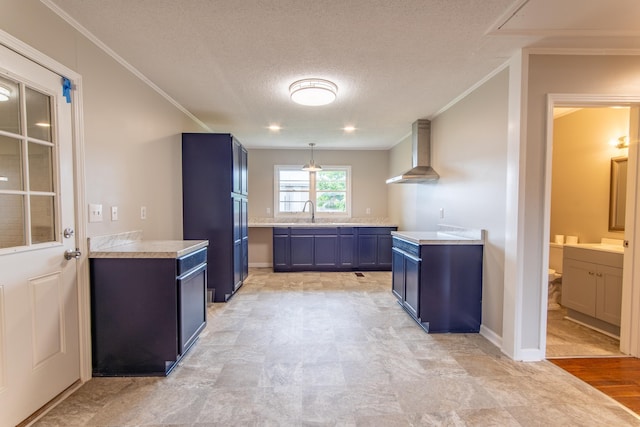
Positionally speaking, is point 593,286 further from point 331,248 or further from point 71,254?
point 71,254

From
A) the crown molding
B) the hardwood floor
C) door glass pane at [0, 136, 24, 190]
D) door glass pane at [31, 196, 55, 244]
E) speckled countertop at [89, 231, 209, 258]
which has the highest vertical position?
the crown molding

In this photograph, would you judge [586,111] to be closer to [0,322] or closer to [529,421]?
[529,421]

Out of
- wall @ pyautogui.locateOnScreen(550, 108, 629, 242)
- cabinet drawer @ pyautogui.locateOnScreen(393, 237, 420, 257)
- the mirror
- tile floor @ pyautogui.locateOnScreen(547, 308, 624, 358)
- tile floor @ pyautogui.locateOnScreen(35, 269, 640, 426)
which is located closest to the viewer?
tile floor @ pyautogui.locateOnScreen(35, 269, 640, 426)

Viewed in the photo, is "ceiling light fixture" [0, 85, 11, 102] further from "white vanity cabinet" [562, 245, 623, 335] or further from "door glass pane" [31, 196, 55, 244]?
"white vanity cabinet" [562, 245, 623, 335]

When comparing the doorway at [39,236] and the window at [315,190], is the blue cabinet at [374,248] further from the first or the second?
the doorway at [39,236]

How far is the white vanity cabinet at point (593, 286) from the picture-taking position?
2675 millimetres

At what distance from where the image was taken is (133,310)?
6.75 ft

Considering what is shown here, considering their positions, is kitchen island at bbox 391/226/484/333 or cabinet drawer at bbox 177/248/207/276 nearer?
cabinet drawer at bbox 177/248/207/276

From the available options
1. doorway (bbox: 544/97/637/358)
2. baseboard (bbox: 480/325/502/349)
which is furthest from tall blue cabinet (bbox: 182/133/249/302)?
doorway (bbox: 544/97/637/358)

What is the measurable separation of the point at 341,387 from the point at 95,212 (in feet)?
7.05

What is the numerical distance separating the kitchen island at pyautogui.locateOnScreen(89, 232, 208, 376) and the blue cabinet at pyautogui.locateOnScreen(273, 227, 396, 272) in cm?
315

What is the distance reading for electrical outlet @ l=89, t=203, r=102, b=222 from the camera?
2.06 meters

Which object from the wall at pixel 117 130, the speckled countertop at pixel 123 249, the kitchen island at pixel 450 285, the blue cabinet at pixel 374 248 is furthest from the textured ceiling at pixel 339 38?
the blue cabinet at pixel 374 248

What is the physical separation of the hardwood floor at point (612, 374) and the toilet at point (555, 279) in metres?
1.30
